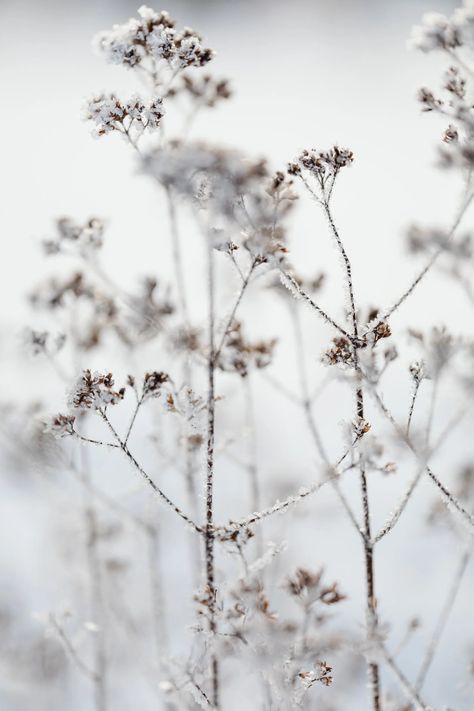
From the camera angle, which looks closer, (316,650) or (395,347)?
(316,650)

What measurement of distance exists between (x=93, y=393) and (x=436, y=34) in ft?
9.15

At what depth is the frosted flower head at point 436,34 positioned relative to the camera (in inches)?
141

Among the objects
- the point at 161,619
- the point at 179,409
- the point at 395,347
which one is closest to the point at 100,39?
the point at 179,409

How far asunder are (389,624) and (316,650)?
0.37 meters

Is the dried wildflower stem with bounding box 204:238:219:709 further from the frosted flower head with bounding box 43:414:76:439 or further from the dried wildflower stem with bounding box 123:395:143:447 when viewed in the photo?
the frosted flower head with bounding box 43:414:76:439

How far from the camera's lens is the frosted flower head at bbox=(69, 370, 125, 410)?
11.3 feet

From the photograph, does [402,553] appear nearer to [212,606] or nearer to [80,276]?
[80,276]

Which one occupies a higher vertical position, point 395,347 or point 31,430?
point 31,430

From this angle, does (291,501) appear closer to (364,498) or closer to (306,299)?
(364,498)

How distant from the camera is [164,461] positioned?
4.78 meters

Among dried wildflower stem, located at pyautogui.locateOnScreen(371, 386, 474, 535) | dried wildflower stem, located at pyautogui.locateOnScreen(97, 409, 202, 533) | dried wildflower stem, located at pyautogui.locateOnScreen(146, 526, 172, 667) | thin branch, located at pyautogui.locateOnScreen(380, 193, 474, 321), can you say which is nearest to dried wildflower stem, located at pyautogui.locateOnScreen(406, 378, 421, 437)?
dried wildflower stem, located at pyautogui.locateOnScreen(371, 386, 474, 535)

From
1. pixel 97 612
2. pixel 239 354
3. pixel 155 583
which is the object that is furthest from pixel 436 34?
pixel 97 612

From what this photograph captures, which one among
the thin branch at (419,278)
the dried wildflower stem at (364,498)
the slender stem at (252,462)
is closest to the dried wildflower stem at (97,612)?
the slender stem at (252,462)

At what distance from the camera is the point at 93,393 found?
3461mm
